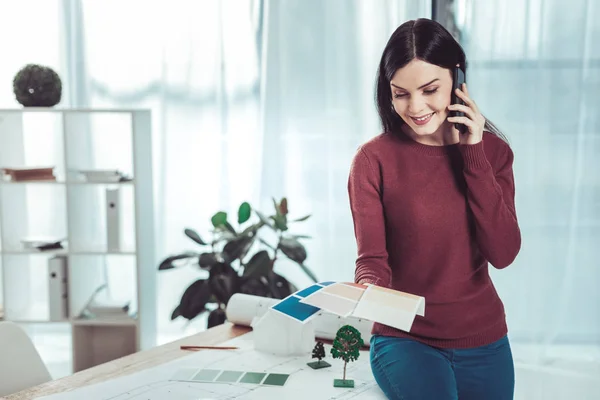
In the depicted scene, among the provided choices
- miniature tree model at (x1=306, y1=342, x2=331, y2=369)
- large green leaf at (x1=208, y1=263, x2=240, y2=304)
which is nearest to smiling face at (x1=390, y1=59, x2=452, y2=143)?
miniature tree model at (x1=306, y1=342, x2=331, y2=369)

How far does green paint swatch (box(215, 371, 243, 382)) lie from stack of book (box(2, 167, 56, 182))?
1666mm

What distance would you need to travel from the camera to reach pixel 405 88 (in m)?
1.50

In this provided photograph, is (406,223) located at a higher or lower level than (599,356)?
higher

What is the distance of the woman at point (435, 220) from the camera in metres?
1.49

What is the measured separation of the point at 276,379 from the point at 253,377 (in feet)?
0.18

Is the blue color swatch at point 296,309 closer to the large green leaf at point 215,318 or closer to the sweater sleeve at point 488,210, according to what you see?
the sweater sleeve at point 488,210

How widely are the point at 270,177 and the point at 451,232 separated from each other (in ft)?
6.39

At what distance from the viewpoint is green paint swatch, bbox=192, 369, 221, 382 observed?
1647mm

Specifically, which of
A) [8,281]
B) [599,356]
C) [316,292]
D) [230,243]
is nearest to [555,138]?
[599,356]

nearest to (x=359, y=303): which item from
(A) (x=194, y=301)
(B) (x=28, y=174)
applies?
(A) (x=194, y=301)

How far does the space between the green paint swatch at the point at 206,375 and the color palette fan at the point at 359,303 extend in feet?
0.95

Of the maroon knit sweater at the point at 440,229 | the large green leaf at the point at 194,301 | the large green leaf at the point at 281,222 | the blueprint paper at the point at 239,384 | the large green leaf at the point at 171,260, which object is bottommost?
the large green leaf at the point at 194,301

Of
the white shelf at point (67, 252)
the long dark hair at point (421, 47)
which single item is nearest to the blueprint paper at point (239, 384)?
the long dark hair at point (421, 47)

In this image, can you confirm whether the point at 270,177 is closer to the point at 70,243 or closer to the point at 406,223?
the point at 70,243
